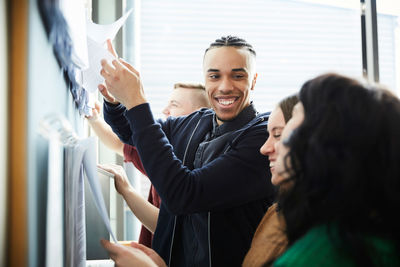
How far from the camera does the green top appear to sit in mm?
498

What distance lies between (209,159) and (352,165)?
2.05 feet

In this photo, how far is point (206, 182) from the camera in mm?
986

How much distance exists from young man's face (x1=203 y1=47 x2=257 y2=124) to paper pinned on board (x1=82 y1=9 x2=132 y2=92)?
42 cm

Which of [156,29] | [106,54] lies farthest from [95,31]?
[156,29]

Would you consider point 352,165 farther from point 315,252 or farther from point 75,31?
point 75,31

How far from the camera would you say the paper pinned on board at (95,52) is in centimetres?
80

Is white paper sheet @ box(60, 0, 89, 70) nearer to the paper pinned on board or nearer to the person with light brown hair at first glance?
the paper pinned on board

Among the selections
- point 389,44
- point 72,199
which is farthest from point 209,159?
point 389,44

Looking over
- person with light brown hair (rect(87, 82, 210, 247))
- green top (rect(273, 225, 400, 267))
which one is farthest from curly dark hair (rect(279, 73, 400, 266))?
person with light brown hair (rect(87, 82, 210, 247))

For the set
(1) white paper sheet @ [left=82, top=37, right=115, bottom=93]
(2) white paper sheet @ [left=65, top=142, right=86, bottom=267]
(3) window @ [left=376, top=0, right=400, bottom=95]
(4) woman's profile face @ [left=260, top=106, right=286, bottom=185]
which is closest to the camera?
(2) white paper sheet @ [left=65, top=142, right=86, bottom=267]

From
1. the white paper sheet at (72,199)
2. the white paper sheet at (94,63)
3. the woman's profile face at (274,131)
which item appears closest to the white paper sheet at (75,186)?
the white paper sheet at (72,199)

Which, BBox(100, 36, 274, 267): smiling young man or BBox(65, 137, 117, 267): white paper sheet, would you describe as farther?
BBox(100, 36, 274, 267): smiling young man

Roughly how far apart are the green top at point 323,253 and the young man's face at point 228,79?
0.71 metres

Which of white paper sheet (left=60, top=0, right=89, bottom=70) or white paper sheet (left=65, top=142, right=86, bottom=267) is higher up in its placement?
white paper sheet (left=60, top=0, right=89, bottom=70)
